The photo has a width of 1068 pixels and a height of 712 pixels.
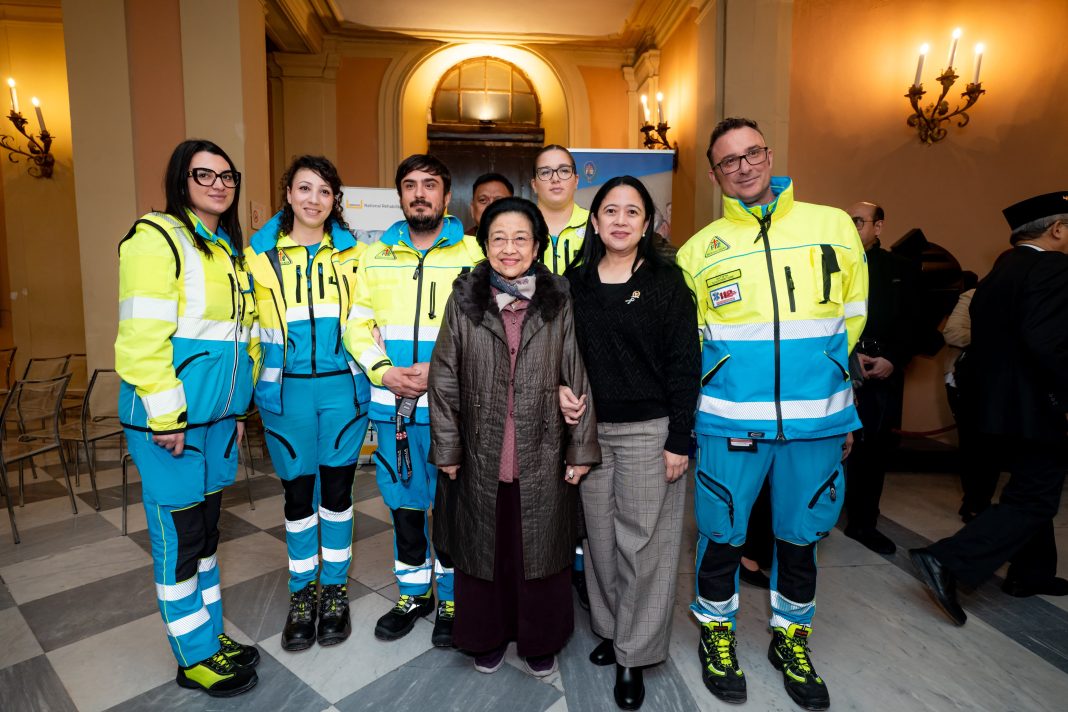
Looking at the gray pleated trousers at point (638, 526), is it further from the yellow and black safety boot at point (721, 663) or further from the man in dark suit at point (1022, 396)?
the man in dark suit at point (1022, 396)

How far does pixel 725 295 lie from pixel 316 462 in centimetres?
156

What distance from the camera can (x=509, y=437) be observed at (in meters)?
1.77

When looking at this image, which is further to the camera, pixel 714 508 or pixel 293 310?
pixel 293 310

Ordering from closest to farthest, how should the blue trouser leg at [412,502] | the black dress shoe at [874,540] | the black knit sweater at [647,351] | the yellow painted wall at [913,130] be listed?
the black knit sweater at [647,351] < the blue trouser leg at [412,502] < the black dress shoe at [874,540] < the yellow painted wall at [913,130]

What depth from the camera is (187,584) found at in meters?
1.81

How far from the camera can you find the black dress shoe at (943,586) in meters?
2.23

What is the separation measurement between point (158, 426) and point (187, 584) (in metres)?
0.54

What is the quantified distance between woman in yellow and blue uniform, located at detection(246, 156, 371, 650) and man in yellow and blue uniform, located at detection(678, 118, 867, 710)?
4.14 feet

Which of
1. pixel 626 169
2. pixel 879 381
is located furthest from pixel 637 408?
pixel 626 169

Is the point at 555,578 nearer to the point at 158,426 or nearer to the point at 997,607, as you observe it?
the point at 158,426

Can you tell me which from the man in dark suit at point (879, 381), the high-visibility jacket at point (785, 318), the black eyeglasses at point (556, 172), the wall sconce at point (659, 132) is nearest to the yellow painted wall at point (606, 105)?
the wall sconce at point (659, 132)

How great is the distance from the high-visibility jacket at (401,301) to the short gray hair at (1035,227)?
7.40ft

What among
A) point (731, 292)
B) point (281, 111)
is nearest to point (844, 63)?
point (731, 292)

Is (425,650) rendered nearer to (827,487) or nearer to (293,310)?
(293,310)
